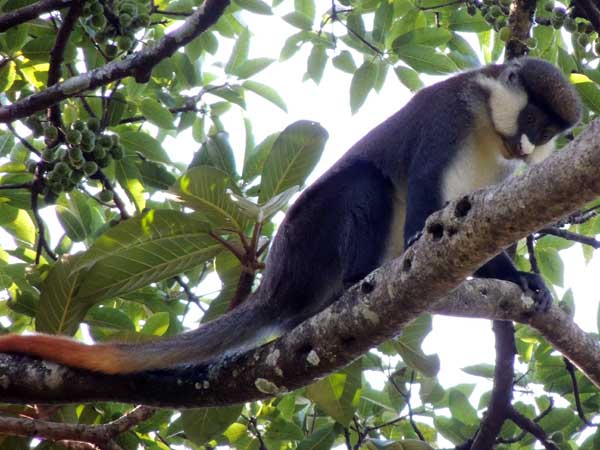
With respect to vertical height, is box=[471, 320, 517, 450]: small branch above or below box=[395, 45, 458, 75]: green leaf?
below

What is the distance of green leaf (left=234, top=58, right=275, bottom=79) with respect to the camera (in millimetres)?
5238

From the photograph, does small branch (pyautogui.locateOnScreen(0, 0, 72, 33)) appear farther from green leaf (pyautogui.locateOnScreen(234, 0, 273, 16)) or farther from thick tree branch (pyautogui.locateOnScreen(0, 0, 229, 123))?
green leaf (pyautogui.locateOnScreen(234, 0, 273, 16))

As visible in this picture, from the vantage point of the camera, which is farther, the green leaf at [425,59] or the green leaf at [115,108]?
the green leaf at [425,59]

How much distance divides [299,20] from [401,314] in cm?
298

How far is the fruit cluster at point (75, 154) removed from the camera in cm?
417

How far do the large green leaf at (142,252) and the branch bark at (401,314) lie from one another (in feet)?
1.93

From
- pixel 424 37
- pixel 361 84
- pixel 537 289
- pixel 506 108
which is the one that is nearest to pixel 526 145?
pixel 506 108

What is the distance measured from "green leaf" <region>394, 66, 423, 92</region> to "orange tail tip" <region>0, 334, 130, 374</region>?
2863 mm

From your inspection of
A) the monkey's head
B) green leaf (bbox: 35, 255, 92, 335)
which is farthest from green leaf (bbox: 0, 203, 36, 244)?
the monkey's head

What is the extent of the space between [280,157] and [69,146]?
1.13 meters

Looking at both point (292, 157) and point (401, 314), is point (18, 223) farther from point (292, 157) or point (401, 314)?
point (401, 314)

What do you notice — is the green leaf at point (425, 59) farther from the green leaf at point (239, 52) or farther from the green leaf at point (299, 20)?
the green leaf at point (239, 52)

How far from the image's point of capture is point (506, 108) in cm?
520

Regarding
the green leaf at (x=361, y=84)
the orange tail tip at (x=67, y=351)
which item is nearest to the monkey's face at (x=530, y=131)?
the green leaf at (x=361, y=84)
